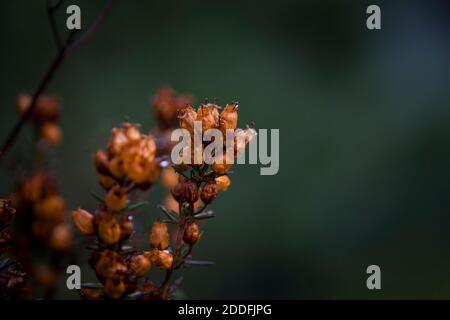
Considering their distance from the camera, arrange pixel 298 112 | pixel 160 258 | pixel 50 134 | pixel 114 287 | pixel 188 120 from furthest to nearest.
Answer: pixel 298 112 < pixel 50 134 < pixel 188 120 < pixel 160 258 < pixel 114 287

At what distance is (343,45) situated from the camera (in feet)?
17.8

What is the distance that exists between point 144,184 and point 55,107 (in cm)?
116

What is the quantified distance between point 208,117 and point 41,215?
2.35 ft

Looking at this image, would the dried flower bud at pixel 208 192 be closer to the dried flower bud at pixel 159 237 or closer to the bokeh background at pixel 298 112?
the dried flower bud at pixel 159 237

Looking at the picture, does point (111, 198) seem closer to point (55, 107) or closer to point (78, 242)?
point (78, 242)

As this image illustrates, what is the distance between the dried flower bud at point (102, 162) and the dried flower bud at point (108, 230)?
111 millimetres

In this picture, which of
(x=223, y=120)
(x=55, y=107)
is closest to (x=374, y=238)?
(x=55, y=107)

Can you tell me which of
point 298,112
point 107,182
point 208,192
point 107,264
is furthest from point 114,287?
point 298,112

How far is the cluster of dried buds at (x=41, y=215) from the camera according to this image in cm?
181

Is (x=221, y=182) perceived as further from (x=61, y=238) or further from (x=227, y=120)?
(x=61, y=238)

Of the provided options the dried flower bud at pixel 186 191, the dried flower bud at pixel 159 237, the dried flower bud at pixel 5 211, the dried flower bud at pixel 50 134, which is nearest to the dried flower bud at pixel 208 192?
the dried flower bud at pixel 186 191

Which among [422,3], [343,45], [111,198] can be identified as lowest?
[111,198]

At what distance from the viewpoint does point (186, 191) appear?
→ 1467 millimetres

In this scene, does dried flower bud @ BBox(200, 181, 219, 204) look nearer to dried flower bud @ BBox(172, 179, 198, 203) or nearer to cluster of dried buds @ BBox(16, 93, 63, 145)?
dried flower bud @ BBox(172, 179, 198, 203)
